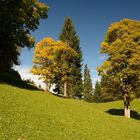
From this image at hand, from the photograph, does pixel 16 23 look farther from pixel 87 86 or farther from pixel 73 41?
pixel 87 86

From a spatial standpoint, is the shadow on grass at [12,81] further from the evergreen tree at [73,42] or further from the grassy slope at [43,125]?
the evergreen tree at [73,42]

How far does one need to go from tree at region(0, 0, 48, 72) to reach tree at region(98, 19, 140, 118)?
35.1ft

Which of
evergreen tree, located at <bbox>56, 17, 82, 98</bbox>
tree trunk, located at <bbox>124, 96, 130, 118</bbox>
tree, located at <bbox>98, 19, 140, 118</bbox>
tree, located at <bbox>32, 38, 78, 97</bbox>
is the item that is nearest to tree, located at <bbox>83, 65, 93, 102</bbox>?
evergreen tree, located at <bbox>56, 17, 82, 98</bbox>

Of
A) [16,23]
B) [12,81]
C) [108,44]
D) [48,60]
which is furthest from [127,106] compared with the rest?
[48,60]

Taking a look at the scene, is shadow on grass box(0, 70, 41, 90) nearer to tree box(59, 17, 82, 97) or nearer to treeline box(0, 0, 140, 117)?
treeline box(0, 0, 140, 117)

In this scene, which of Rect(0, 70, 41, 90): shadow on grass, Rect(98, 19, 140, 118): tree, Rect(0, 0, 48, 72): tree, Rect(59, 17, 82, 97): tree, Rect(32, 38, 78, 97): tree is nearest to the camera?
Rect(0, 0, 48, 72): tree

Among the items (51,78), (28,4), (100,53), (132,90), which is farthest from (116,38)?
(51,78)

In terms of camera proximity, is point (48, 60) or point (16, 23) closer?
point (16, 23)

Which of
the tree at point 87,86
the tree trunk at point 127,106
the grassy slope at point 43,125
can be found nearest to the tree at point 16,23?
the grassy slope at point 43,125

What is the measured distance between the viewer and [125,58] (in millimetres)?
40312

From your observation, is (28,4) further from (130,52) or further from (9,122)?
(9,122)

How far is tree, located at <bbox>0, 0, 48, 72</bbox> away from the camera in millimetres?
32106

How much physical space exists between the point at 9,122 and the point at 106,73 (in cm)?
2502

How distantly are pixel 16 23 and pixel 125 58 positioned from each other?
52.1 feet
